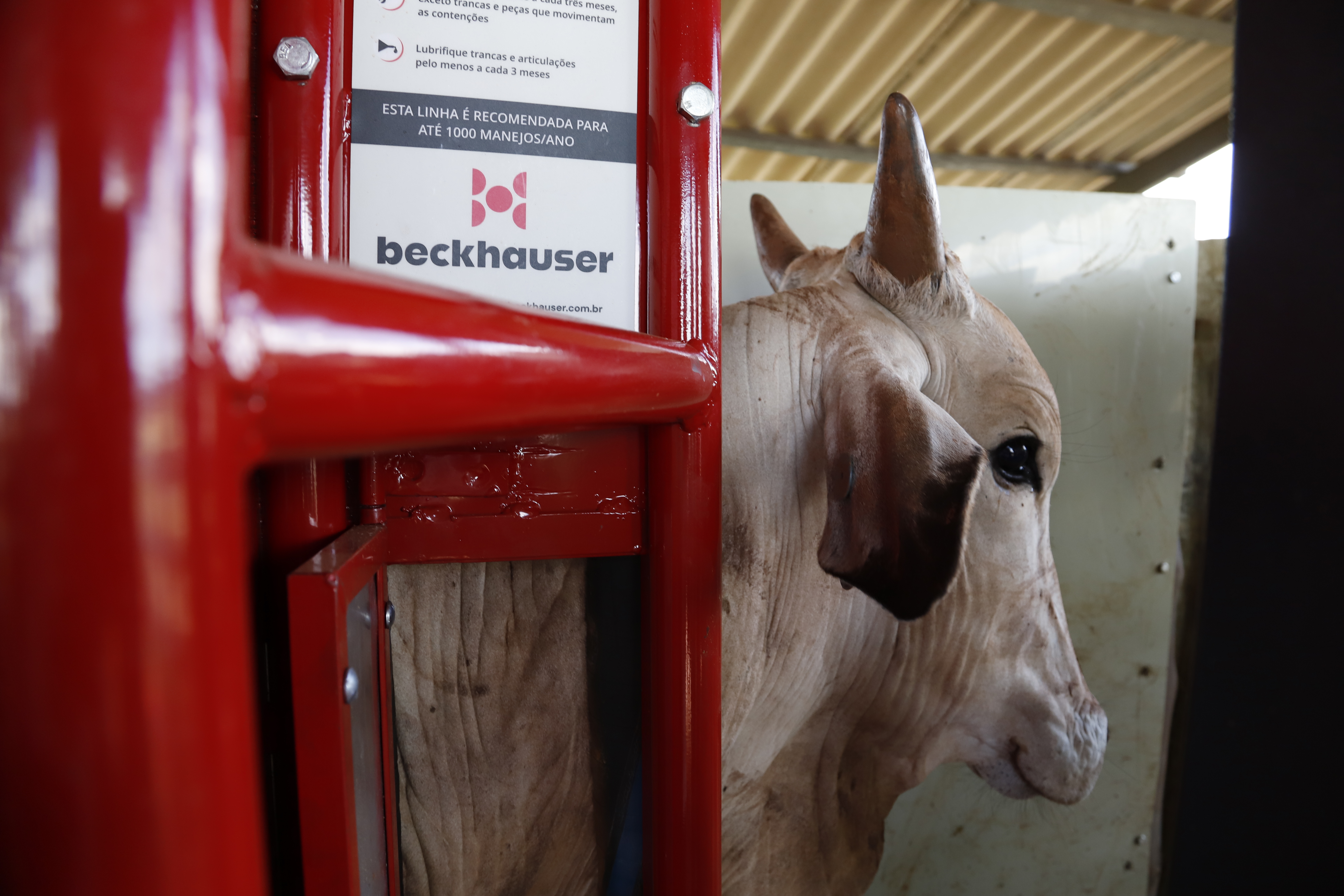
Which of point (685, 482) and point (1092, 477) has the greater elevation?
point (685, 482)

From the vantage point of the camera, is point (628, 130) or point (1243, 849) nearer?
point (1243, 849)

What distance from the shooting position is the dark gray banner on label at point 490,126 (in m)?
→ 0.75

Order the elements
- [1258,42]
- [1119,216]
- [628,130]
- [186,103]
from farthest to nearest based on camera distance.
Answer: [1119,216] → [628,130] → [1258,42] → [186,103]

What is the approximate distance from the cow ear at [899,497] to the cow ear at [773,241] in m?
0.91

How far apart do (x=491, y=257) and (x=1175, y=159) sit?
553cm

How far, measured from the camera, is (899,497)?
0.83 m

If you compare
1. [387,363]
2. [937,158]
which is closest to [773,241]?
[387,363]

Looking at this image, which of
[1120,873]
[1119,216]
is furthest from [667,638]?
[1120,873]

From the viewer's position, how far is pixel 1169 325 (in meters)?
2.29

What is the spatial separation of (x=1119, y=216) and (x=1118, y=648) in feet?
4.42

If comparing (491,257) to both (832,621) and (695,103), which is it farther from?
(832,621)

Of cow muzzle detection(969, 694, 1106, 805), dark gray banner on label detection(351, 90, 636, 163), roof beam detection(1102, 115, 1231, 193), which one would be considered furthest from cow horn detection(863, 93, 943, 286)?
roof beam detection(1102, 115, 1231, 193)

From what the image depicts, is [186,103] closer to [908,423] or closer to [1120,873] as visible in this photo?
[908,423]

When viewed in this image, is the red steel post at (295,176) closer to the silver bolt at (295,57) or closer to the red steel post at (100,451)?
the silver bolt at (295,57)
